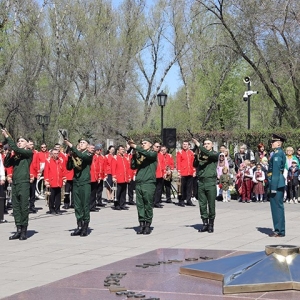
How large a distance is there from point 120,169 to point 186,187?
7.39 ft

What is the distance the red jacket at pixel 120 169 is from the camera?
64.3 feet

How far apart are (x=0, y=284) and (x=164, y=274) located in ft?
6.64

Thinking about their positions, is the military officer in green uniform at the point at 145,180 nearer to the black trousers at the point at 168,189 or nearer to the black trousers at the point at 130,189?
the black trousers at the point at 130,189

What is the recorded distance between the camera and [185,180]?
2056 cm

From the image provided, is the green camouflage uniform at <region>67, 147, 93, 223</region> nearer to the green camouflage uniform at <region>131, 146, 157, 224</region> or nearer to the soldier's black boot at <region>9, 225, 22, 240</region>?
the green camouflage uniform at <region>131, 146, 157, 224</region>

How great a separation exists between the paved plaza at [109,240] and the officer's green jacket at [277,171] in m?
0.97

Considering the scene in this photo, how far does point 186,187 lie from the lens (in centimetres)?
2077

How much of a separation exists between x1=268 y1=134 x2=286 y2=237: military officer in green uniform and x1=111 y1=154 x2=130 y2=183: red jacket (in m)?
6.69

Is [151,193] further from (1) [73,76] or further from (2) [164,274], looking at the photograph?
(1) [73,76]

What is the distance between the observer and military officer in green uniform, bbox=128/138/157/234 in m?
13.5

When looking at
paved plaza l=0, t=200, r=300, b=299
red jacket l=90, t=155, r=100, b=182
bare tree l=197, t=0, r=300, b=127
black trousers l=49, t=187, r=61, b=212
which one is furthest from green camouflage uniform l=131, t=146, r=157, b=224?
bare tree l=197, t=0, r=300, b=127

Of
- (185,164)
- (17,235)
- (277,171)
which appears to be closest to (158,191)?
(185,164)

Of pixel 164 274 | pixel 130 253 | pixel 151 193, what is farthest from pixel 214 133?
pixel 164 274

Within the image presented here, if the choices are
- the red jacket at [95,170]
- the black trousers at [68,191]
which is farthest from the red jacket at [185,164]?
the black trousers at [68,191]
